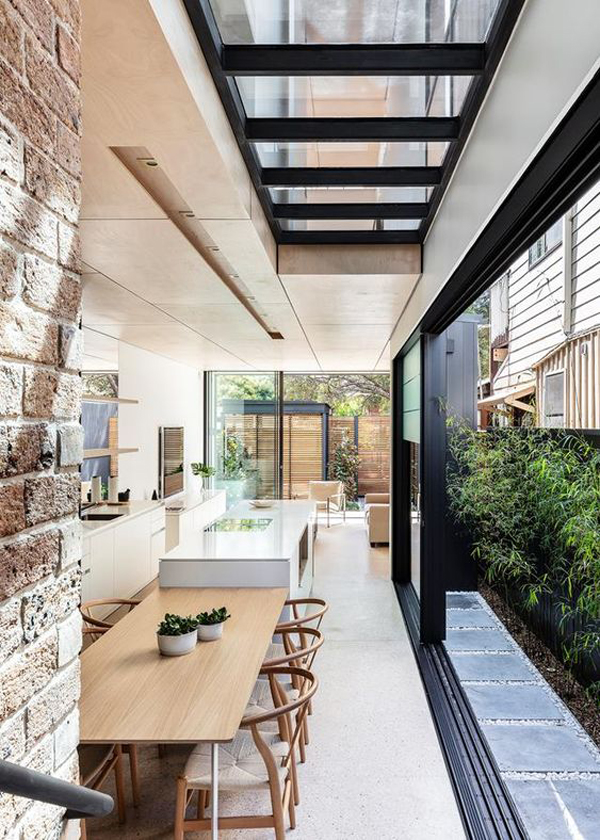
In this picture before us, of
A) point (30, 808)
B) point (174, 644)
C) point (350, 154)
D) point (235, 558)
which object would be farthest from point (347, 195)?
point (30, 808)

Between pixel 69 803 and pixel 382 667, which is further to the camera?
pixel 382 667

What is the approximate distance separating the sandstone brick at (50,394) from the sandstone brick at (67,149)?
34cm

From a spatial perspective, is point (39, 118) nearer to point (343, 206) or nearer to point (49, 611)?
point (49, 611)

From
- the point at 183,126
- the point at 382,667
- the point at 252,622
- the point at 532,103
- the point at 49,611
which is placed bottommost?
the point at 382,667

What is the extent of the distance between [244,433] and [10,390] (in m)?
9.11

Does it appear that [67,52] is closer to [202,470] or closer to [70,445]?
[70,445]

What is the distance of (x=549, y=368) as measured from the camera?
14.9 ft

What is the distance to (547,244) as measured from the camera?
5172 mm

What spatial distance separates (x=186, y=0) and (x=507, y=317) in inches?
235

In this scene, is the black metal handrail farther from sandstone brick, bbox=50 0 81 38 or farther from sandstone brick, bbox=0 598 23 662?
sandstone brick, bbox=50 0 81 38

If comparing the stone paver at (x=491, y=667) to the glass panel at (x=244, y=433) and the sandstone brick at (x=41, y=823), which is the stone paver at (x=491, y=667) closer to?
the sandstone brick at (x=41, y=823)

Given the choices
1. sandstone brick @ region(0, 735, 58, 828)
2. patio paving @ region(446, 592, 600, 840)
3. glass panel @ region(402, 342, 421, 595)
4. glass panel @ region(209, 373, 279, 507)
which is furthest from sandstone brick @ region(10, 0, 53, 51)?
glass panel @ region(209, 373, 279, 507)

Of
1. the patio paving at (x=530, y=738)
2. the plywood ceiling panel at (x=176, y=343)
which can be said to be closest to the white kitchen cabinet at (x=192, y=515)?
the plywood ceiling panel at (x=176, y=343)

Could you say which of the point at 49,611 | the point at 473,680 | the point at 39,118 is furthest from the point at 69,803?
the point at 473,680
